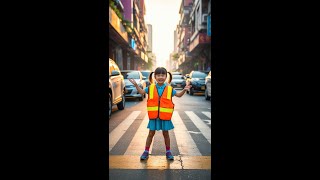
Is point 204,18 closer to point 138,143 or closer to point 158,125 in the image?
point 138,143

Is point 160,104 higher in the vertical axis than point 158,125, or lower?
higher

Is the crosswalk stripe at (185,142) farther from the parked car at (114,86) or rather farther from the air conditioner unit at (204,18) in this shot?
the air conditioner unit at (204,18)

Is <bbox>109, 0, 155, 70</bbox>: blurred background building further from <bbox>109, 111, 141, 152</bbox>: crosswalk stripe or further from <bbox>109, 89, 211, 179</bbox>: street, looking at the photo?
<bbox>109, 89, 211, 179</bbox>: street

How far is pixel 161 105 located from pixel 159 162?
0.82 metres

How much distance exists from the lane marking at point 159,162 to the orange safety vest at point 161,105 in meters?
0.65

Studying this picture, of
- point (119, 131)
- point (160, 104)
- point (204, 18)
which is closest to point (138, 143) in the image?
point (119, 131)

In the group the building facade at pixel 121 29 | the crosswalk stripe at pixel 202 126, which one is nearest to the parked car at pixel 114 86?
the building facade at pixel 121 29

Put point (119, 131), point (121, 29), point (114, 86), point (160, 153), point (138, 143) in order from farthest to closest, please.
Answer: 1. point (121, 29)
2. point (114, 86)
3. point (119, 131)
4. point (138, 143)
5. point (160, 153)

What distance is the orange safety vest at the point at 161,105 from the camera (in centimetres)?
399

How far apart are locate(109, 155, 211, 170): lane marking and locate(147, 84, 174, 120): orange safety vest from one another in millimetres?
650

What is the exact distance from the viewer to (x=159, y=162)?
405 centimetres

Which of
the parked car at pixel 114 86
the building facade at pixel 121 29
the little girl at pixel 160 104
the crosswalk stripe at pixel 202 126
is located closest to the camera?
the little girl at pixel 160 104

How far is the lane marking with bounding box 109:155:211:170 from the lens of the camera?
3.84m
